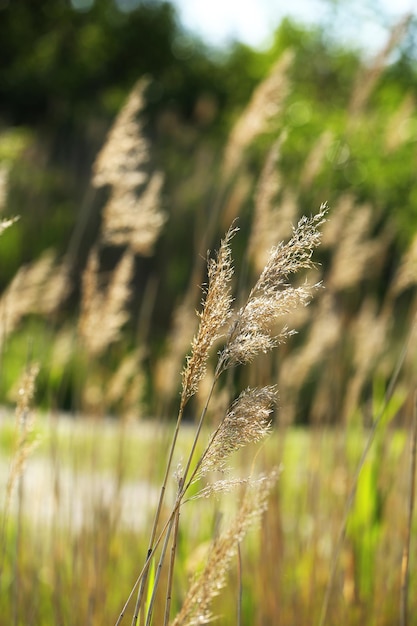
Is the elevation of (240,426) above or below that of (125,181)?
below

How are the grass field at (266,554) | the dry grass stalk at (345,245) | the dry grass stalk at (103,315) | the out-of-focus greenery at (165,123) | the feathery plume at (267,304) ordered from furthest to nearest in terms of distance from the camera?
1. the out-of-focus greenery at (165,123)
2. the dry grass stalk at (345,245)
3. the grass field at (266,554)
4. the dry grass stalk at (103,315)
5. the feathery plume at (267,304)

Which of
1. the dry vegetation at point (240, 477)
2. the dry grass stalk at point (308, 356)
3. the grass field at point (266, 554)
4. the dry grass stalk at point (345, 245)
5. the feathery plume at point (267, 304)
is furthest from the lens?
the dry grass stalk at point (345, 245)

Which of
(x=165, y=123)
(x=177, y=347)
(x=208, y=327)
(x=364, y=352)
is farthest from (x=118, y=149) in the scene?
(x=165, y=123)

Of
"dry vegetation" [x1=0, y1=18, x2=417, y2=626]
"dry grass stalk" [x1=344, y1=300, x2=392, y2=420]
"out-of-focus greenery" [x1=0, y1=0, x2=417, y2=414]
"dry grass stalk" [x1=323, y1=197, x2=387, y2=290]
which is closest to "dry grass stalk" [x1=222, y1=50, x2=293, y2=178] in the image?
"dry vegetation" [x1=0, y1=18, x2=417, y2=626]

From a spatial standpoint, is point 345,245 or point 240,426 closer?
point 240,426

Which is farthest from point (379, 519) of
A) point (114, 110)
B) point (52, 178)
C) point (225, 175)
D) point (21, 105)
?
point (21, 105)

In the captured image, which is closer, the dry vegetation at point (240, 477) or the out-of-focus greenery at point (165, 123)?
the dry vegetation at point (240, 477)

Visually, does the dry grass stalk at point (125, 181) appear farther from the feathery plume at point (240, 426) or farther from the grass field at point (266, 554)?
the feathery plume at point (240, 426)

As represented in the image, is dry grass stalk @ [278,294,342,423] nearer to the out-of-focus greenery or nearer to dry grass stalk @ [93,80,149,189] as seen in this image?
the out-of-focus greenery

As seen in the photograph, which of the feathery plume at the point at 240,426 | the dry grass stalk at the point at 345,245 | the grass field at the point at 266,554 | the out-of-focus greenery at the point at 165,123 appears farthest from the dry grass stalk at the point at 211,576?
the dry grass stalk at the point at 345,245

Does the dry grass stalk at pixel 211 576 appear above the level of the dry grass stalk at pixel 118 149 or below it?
below

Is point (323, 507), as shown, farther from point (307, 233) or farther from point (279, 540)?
point (307, 233)

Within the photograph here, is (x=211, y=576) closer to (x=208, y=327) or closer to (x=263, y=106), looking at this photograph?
(x=208, y=327)

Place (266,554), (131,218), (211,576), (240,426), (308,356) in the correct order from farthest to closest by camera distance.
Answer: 1. (308,356)
2. (266,554)
3. (131,218)
4. (211,576)
5. (240,426)
